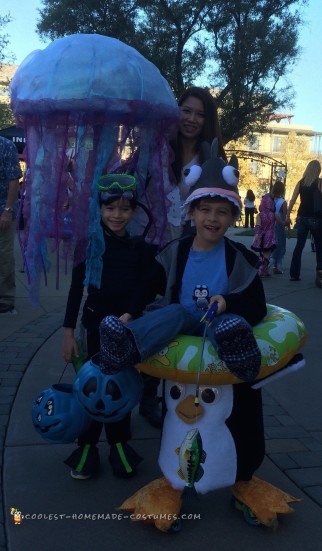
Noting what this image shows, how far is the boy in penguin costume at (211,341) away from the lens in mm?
2508

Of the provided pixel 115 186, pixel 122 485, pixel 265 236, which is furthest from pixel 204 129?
pixel 265 236

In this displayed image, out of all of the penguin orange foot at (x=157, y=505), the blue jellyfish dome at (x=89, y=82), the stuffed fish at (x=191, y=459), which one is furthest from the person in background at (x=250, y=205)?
the stuffed fish at (x=191, y=459)

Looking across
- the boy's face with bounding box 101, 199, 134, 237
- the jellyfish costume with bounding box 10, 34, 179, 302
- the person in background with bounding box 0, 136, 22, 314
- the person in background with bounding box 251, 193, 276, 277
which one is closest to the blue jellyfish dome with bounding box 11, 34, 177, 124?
the jellyfish costume with bounding box 10, 34, 179, 302

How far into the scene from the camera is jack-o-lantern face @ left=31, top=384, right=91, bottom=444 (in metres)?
2.94

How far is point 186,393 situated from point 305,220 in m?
7.30

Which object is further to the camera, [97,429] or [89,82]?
[97,429]

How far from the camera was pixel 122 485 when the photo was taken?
3.04 metres

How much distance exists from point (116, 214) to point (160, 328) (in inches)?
30.4

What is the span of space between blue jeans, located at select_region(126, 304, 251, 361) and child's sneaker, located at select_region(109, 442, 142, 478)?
864mm

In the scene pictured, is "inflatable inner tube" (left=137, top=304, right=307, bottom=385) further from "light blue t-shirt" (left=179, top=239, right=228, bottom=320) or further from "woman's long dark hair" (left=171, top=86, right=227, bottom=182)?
"woman's long dark hair" (left=171, top=86, right=227, bottom=182)

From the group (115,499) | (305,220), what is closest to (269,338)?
→ (115,499)

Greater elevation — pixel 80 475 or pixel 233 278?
pixel 233 278

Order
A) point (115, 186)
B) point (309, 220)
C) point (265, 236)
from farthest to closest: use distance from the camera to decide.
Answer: point (265, 236), point (309, 220), point (115, 186)

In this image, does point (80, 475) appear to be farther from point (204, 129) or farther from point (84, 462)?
point (204, 129)
